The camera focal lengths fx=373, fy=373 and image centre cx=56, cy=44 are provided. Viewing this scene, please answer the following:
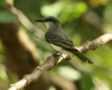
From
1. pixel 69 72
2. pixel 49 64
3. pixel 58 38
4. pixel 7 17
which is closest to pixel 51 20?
pixel 58 38

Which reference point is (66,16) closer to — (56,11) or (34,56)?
(56,11)

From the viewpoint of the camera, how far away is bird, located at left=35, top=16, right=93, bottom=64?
2119mm

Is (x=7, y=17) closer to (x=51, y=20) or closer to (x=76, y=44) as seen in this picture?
(x=51, y=20)

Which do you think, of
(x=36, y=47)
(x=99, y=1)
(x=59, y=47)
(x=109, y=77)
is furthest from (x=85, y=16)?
→ (x=59, y=47)

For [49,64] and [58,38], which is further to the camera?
[58,38]

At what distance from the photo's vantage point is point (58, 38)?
2.33 m

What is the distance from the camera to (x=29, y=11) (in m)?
3.68

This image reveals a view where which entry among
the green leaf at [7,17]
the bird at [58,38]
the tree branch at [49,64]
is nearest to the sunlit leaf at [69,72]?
the bird at [58,38]

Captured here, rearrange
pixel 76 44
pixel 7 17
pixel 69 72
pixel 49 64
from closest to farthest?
pixel 49 64, pixel 7 17, pixel 69 72, pixel 76 44

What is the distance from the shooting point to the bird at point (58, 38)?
212 cm

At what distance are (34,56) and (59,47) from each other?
0.52m

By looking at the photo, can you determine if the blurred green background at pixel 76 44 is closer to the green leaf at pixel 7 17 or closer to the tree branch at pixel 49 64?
the green leaf at pixel 7 17

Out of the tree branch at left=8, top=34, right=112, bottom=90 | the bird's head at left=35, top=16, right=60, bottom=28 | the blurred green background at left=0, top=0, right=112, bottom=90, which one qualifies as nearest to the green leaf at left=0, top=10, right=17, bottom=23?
the blurred green background at left=0, top=0, right=112, bottom=90

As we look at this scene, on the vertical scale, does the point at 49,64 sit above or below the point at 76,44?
below
